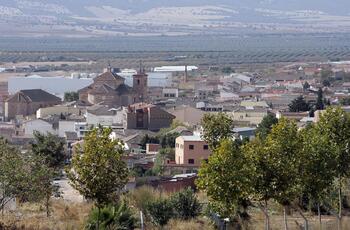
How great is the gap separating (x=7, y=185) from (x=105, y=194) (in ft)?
4.97

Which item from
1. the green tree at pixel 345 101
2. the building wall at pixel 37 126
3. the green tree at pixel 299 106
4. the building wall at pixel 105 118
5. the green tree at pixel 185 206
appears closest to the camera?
the green tree at pixel 185 206

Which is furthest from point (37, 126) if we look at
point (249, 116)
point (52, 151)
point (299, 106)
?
point (52, 151)

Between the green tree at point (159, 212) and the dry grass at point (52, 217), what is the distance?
0.91 m

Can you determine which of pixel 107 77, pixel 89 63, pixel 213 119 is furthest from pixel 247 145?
pixel 89 63

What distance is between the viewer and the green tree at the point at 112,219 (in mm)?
15711

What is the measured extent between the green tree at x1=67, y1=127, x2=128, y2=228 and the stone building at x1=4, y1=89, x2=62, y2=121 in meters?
39.9

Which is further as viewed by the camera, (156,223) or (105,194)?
(156,223)

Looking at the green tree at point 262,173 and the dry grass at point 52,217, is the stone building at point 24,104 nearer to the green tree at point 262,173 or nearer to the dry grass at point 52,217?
the dry grass at point 52,217

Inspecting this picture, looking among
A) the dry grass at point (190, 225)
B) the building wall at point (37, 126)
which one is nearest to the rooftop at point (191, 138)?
the building wall at point (37, 126)

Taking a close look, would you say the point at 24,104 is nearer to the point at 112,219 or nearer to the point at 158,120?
the point at 158,120

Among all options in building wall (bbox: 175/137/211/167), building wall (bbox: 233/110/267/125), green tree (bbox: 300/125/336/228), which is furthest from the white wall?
green tree (bbox: 300/125/336/228)

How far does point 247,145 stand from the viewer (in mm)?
17094

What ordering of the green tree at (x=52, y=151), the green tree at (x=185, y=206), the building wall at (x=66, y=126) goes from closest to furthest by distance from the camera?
the green tree at (x=185, y=206), the green tree at (x=52, y=151), the building wall at (x=66, y=126)

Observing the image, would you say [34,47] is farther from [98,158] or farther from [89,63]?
[98,158]
